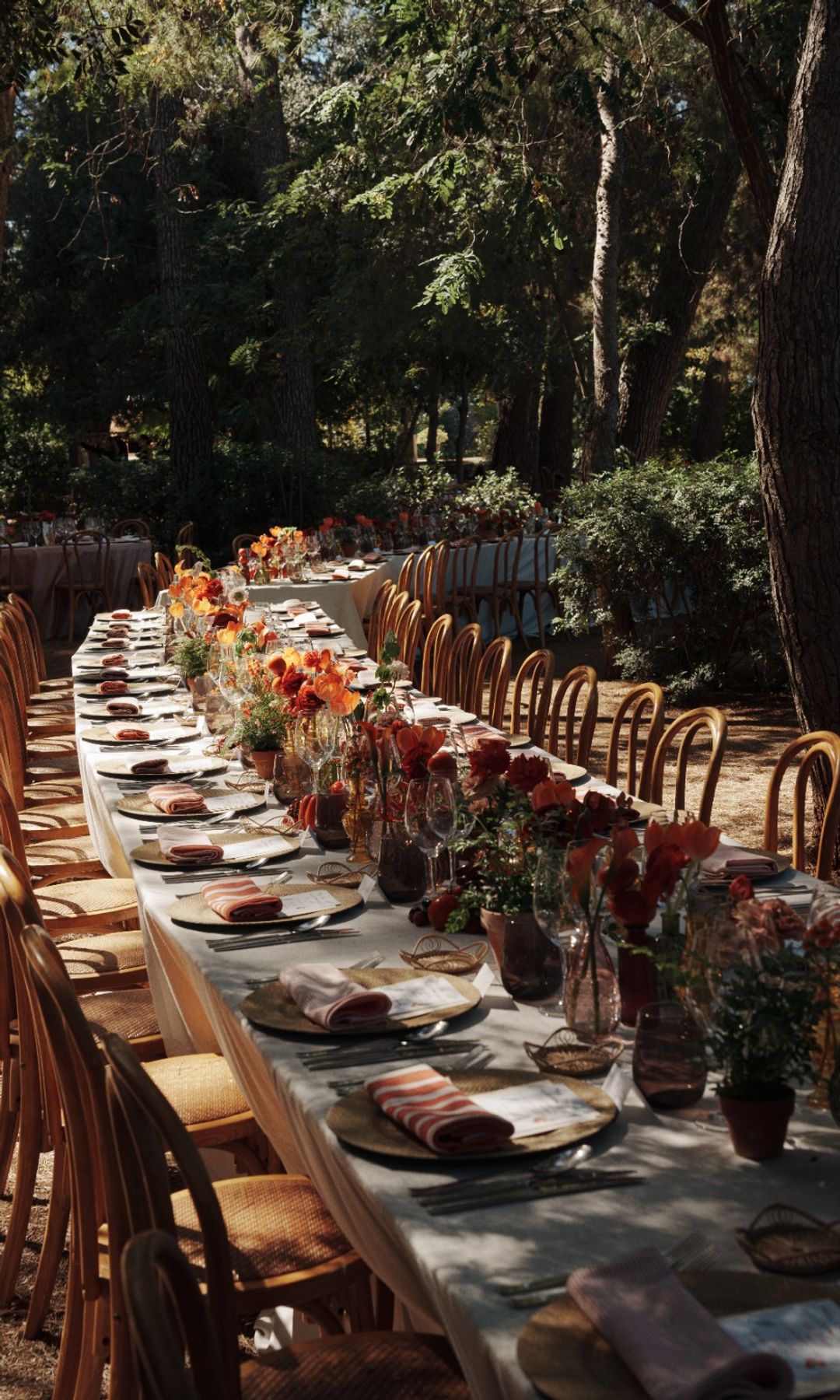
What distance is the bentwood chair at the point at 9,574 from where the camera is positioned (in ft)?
41.9

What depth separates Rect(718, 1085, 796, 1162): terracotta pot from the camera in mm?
1688

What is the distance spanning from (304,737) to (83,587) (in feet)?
33.3

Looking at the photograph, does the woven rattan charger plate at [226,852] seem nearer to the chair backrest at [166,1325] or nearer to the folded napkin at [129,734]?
the folded napkin at [129,734]

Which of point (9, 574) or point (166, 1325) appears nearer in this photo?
point (166, 1325)

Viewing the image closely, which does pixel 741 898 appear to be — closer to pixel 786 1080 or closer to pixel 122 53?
pixel 786 1080

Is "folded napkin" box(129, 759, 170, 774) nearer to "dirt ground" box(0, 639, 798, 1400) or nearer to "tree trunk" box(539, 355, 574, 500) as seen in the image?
"dirt ground" box(0, 639, 798, 1400)

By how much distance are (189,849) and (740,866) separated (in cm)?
125

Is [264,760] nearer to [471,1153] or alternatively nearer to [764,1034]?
[471,1153]

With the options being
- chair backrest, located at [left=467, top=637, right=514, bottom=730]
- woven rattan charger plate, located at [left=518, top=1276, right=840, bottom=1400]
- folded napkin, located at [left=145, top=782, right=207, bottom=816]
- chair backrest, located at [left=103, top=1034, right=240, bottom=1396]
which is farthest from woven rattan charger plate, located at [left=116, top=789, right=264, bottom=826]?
woven rattan charger plate, located at [left=518, top=1276, right=840, bottom=1400]

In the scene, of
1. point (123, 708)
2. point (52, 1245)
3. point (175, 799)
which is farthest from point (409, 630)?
point (52, 1245)

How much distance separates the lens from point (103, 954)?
3650 millimetres

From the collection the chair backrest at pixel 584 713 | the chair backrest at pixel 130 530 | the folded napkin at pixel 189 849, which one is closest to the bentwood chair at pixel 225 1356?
the folded napkin at pixel 189 849

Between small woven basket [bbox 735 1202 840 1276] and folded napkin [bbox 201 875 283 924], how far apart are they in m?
1.37

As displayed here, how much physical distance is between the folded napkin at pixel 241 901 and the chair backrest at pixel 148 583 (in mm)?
6620
